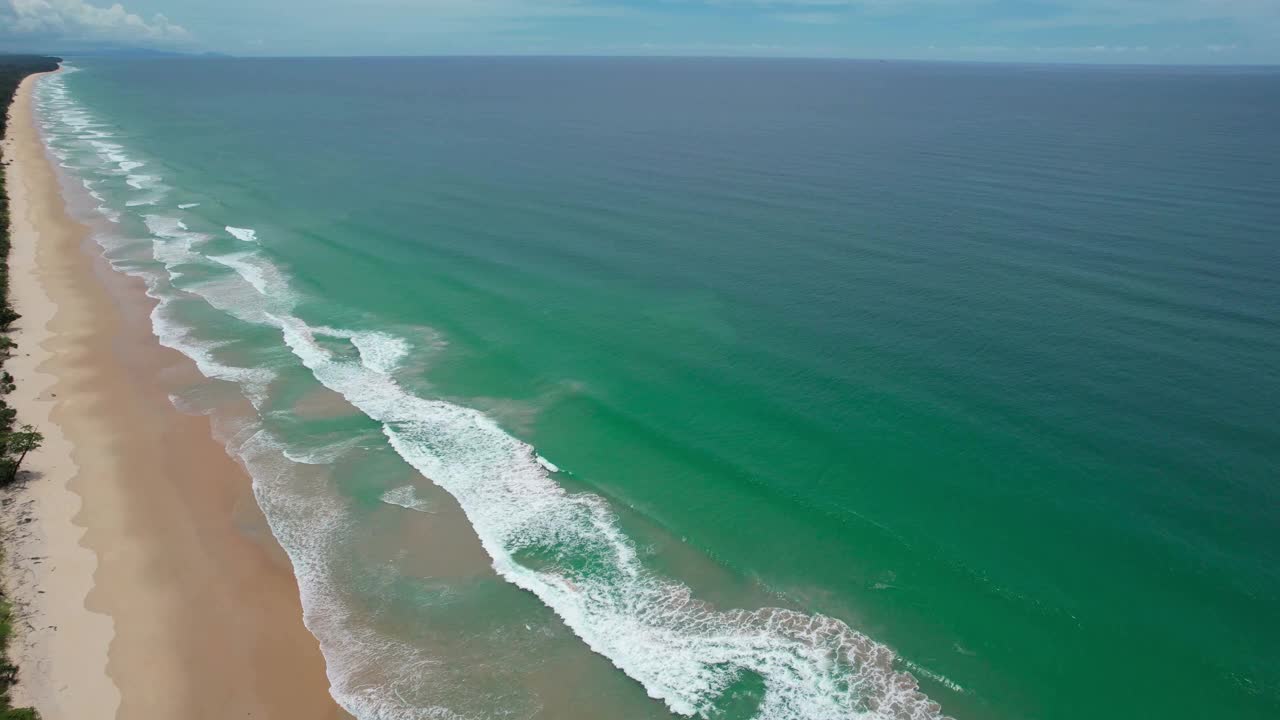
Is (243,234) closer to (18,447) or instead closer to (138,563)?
(18,447)

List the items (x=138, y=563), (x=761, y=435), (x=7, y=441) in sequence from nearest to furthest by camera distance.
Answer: (x=138, y=563) → (x=7, y=441) → (x=761, y=435)

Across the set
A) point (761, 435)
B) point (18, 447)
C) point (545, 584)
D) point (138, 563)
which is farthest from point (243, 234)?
point (545, 584)

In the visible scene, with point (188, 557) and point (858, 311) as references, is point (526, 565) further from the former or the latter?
point (858, 311)

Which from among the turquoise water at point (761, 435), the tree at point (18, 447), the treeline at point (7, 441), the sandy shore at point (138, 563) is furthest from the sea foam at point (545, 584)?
the treeline at point (7, 441)

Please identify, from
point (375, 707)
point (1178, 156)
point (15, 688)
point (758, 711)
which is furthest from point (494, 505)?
point (1178, 156)

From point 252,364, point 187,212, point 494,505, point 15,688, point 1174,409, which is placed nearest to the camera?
point 15,688

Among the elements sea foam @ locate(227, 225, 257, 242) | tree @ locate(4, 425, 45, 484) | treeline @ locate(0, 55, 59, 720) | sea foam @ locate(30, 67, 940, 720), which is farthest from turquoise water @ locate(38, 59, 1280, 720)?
treeline @ locate(0, 55, 59, 720)

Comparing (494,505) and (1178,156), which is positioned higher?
(1178,156)
